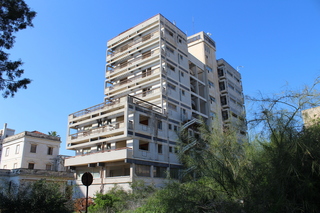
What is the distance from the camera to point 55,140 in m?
43.8

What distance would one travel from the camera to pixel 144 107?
1289 inches

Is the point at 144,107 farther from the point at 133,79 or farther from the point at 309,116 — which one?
the point at 309,116

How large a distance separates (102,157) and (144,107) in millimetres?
7487

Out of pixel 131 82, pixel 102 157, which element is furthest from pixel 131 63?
pixel 102 157

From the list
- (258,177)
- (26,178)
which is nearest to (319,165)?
(258,177)

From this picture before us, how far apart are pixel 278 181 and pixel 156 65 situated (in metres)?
29.1

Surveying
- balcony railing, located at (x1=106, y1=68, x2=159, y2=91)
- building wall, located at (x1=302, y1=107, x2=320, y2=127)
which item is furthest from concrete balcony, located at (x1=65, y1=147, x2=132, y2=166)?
building wall, located at (x1=302, y1=107, x2=320, y2=127)

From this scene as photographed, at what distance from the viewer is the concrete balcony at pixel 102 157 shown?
2931 centimetres

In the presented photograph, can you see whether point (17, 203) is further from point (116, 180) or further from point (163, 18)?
point (163, 18)

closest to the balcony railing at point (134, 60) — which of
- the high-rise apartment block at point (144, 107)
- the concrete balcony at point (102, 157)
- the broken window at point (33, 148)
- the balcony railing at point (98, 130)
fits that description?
the high-rise apartment block at point (144, 107)

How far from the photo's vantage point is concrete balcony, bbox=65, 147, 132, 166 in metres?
29.3

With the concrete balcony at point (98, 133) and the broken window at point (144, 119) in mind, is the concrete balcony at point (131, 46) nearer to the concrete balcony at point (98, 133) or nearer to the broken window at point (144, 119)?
the broken window at point (144, 119)

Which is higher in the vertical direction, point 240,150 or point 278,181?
point 240,150

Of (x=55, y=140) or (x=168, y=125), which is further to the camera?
(x=55, y=140)
